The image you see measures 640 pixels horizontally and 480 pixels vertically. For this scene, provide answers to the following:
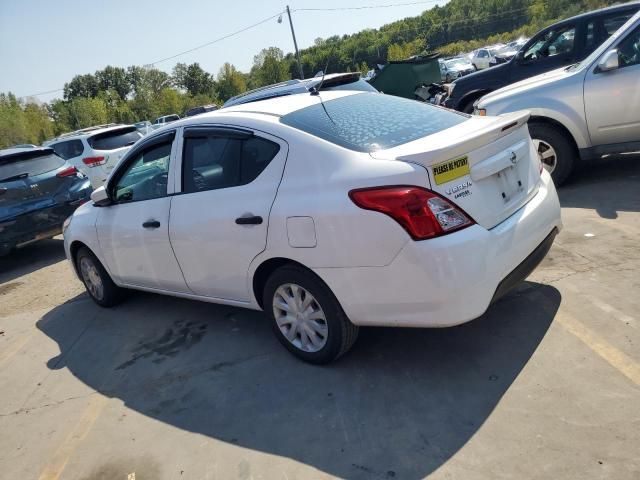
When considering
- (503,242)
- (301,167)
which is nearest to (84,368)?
(301,167)

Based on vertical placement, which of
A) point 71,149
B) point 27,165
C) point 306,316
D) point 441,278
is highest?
point 27,165

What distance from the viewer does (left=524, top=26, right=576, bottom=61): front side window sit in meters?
7.91

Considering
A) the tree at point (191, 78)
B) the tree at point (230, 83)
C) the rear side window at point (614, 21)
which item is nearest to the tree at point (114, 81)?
the tree at point (191, 78)

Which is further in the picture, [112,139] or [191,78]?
[191,78]

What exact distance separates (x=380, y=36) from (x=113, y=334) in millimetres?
111034

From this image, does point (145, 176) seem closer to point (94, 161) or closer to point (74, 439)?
point (74, 439)

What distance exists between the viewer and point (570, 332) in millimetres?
3299

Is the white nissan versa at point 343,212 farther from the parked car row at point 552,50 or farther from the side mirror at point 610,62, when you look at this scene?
the parked car row at point 552,50

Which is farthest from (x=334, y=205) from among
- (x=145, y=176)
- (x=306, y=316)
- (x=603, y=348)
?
(x=145, y=176)

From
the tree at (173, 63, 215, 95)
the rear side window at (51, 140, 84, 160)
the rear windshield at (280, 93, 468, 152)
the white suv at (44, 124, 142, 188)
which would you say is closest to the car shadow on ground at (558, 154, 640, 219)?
Result: the rear windshield at (280, 93, 468, 152)

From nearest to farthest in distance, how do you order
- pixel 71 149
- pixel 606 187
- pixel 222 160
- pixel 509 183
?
pixel 509 183
pixel 222 160
pixel 606 187
pixel 71 149

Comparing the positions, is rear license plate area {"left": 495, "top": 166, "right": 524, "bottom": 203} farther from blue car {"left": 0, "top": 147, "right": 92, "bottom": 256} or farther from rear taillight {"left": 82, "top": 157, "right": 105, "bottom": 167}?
rear taillight {"left": 82, "top": 157, "right": 105, "bottom": 167}

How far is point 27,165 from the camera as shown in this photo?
7781 mm

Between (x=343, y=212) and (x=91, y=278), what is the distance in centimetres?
360
